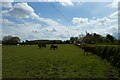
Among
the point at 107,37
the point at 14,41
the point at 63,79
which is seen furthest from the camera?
the point at 14,41

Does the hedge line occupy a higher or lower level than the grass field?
higher

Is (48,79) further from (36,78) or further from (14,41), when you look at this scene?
(14,41)

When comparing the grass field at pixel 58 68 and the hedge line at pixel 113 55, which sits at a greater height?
the hedge line at pixel 113 55

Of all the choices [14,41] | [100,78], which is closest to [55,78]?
[100,78]

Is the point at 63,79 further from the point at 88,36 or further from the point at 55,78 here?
the point at 88,36

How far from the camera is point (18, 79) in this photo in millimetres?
9734

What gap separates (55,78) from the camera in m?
9.88

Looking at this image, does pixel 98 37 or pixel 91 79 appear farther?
pixel 98 37

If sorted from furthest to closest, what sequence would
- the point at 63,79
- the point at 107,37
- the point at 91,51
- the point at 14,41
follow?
the point at 14,41, the point at 107,37, the point at 91,51, the point at 63,79

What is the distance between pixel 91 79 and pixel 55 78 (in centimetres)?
148

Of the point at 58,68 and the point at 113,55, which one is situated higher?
the point at 113,55

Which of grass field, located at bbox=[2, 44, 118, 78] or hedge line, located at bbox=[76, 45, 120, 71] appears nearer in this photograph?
grass field, located at bbox=[2, 44, 118, 78]

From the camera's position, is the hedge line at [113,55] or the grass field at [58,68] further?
the hedge line at [113,55]

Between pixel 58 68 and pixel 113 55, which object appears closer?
pixel 58 68
